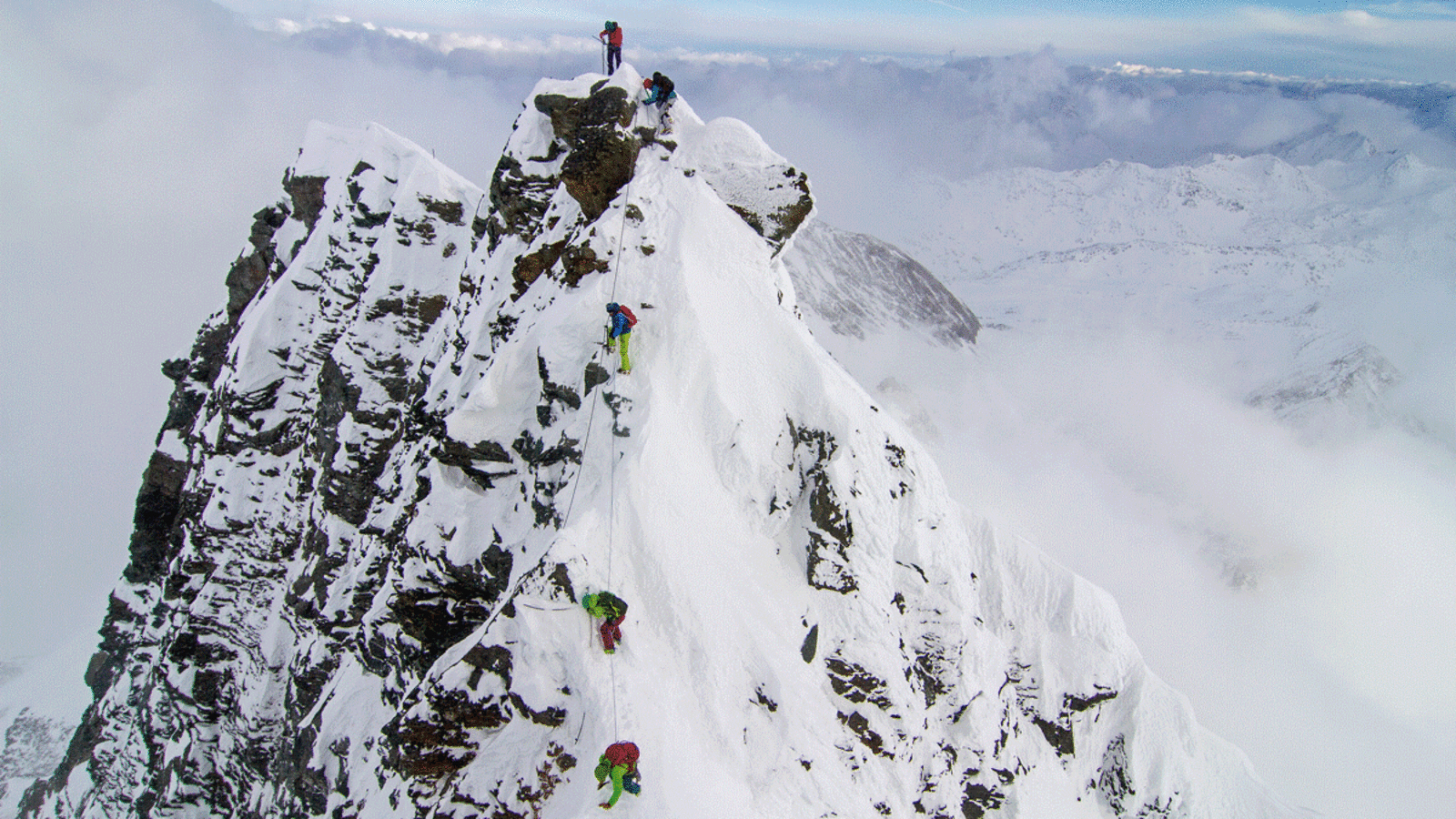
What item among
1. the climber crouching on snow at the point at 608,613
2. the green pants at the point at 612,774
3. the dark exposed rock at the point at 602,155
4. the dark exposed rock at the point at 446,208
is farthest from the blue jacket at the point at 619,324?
the dark exposed rock at the point at 446,208

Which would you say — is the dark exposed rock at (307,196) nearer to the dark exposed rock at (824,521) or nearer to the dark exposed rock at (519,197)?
the dark exposed rock at (519,197)

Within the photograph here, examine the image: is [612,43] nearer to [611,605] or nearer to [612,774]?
[611,605]

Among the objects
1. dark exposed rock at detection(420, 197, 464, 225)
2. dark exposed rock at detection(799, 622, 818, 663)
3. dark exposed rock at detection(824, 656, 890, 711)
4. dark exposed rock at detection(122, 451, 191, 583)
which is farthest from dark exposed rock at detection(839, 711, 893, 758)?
dark exposed rock at detection(122, 451, 191, 583)

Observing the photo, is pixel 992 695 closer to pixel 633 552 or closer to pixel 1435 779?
pixel 633 552

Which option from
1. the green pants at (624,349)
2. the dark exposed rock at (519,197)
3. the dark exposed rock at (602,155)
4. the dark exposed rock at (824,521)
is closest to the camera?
the green pants at (624,349)

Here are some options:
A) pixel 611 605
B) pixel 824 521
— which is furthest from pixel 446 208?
pixel 611 605

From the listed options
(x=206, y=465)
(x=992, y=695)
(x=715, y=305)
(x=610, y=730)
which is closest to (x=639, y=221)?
(x=715, y=305)

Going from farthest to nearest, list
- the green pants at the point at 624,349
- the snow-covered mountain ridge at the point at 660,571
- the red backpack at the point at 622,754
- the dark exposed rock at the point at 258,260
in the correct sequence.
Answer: the dark exposed rock at the point at 258,260 → the green pants at the point at 624,349 → the snow-covered mountain ridge at the point at 660,571 → the red backpack at the point at 622,754
